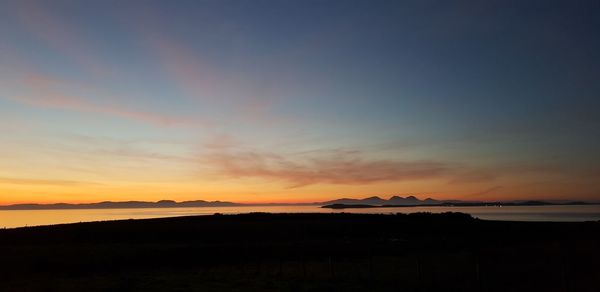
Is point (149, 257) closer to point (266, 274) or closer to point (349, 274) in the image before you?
point (266, 274)

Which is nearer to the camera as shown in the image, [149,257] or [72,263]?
[72,263]

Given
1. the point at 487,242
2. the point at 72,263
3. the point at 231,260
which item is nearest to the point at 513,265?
the point at 231,260

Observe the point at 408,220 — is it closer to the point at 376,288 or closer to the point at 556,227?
the point at 556,227

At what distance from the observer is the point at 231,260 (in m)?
44.0

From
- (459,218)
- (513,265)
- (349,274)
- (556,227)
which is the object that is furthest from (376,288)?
(459,218)

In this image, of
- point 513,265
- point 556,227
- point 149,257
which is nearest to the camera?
point 513,265

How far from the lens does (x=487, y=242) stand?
57.9 meters

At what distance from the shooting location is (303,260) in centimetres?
3394

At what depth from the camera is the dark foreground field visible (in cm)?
2661

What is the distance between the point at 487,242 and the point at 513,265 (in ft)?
94.0

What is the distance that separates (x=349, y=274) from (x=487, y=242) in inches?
1303

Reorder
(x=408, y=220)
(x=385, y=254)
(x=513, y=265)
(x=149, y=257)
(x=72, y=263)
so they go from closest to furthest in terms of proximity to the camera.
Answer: (x=513, y=265) → (x=72, y=263) → (x=149, y=257) → (x=385, y=254) → (x=408, y=220)

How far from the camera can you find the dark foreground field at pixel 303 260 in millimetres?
26609

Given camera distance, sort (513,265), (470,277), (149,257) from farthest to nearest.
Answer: (149,257) < (513,265) < (470,277)
